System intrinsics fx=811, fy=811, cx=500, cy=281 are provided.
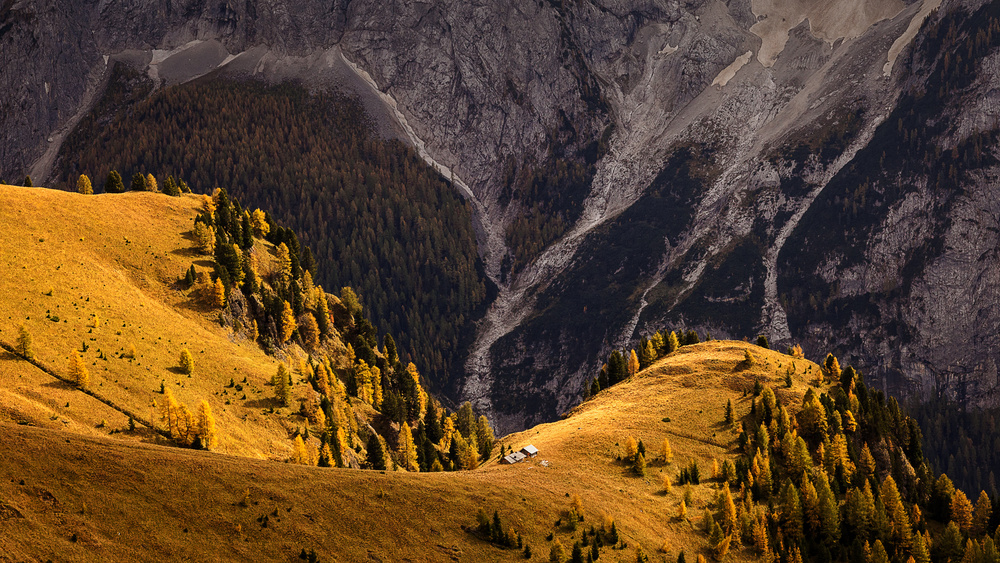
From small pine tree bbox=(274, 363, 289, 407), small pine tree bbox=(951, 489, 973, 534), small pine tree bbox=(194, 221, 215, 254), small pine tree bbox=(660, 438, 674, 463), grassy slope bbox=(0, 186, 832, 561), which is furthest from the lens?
small pine tree bbox=(194, 221, 215, 254)

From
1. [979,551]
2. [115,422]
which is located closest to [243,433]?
[115,422]

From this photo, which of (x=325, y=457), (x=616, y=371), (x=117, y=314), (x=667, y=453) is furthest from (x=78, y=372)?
(x=616, y=371)

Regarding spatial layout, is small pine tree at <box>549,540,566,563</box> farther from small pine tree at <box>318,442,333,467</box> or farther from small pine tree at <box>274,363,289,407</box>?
small pine tree at <box>274,363,289,407</box>

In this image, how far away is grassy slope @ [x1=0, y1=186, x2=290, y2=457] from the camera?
359ft

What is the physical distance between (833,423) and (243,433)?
9934cm

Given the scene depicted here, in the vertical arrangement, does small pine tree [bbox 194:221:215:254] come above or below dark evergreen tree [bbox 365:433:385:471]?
above

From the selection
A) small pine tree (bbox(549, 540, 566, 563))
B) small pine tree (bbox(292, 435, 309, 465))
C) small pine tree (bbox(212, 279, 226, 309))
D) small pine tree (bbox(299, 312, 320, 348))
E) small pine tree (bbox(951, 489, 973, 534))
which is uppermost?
small pine tree (bbox(212, 279, 226, 309))

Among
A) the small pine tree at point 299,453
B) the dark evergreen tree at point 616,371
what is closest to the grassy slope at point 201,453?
the small pine tree at point 299,453

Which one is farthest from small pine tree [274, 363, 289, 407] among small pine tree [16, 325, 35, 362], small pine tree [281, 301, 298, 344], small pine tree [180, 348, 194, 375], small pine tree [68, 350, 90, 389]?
small pine tree [16, 325, 35, 362]

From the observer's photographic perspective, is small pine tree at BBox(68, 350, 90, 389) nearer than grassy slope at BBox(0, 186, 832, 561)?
No

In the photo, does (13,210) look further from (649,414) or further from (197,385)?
(649,414)

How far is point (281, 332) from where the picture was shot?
16462cm

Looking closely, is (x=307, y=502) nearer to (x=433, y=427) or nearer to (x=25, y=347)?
(x=25, y=347)

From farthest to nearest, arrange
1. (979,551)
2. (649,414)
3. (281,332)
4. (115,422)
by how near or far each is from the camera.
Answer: (281,332) → (649,414) → (979,551) → (115,422)
